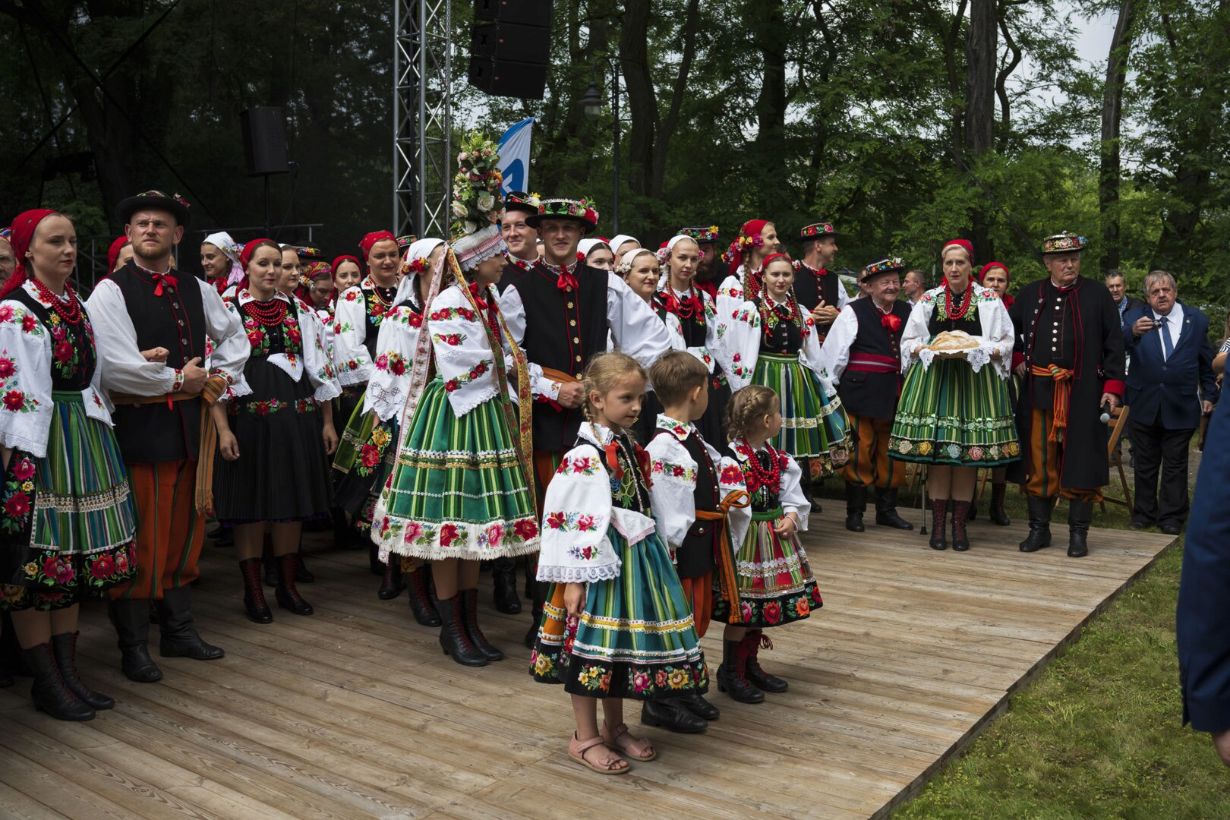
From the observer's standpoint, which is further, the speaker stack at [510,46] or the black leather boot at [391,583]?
the speaker stack at [510,46]

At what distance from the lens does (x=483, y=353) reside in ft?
14.4

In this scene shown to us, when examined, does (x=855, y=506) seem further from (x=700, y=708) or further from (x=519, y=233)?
(x=700, y=708)

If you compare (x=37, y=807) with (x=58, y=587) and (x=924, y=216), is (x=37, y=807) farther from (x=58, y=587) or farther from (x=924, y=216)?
(x=924, y=216)

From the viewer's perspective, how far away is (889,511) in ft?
24.6

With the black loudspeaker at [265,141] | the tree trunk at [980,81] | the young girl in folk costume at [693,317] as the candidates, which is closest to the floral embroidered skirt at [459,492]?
the young girl in folk costume at [693,317]

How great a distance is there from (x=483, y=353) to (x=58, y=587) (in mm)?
1647

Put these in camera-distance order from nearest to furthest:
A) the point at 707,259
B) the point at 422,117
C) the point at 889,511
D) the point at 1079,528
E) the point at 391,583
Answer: the point at 391,583, the point at 1079,528, the point at 707,259, the point at 889,511, the point at 422,117

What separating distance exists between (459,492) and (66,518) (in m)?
1.33

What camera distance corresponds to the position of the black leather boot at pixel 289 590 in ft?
17.5

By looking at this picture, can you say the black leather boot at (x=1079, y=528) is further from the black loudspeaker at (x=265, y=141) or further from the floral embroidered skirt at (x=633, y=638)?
the black loudspeaker at (x=265, y=141)

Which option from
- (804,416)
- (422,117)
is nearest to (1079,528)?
(804,416)

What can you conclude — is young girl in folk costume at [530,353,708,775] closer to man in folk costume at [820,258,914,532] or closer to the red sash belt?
man in folk costume at [820,258,914,532]

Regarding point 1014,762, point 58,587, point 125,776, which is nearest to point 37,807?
point 125,776

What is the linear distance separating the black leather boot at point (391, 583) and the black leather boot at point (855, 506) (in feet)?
9.83
